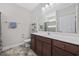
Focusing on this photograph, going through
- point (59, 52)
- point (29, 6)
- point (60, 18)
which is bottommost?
point (59, 52)

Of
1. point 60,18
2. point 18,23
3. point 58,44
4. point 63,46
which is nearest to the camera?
point 63,46

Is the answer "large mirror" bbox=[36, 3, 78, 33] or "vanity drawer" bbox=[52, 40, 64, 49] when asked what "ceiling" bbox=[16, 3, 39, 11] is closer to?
"large mirror" bbox=[36, 3, 78, 33]

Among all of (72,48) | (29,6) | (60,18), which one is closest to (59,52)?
(72,48)

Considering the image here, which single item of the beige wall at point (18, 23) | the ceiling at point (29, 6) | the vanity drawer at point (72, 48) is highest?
the ceiling at point (29, 6)

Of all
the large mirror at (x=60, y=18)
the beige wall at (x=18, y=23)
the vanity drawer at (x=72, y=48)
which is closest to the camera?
the vanity drawer at (x=72, y=48)

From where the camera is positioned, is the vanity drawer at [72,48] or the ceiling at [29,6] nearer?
the vanity drawer at [72,48]

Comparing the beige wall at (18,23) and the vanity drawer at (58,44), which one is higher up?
the beige wall at (18,23)

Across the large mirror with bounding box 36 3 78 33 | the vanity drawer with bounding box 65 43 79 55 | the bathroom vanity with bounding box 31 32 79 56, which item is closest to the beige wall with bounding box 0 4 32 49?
the large mirror with bounding box 36 3 78 33

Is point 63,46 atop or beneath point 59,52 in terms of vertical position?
atop

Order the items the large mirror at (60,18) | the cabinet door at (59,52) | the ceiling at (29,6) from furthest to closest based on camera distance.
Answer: the ceiling at (29,6)
the large mirror at (60,18)
the cabinet door at (59,52)

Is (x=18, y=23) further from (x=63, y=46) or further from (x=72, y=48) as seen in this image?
(x=72, y=48)

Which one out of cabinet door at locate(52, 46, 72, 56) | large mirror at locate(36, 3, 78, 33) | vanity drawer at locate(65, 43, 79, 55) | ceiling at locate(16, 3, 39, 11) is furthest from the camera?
ceiling at locate(16, 3, 39, 11)

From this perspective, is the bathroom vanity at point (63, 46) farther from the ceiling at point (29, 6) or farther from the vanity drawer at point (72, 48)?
the ceiling at point (29, 6)

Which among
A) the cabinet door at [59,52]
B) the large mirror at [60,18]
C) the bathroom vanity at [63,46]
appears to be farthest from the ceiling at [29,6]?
the cabinet door at [59,52]
